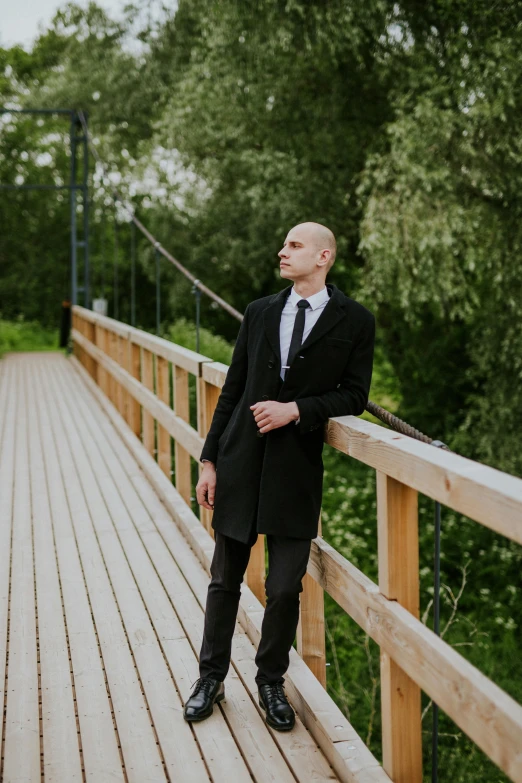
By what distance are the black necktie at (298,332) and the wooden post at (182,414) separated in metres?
2.41

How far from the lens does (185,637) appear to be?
3.36 metres

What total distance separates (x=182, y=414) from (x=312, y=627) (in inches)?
90.3


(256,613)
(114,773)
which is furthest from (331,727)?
(256,613)

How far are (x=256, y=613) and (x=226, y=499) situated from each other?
33.7 inches

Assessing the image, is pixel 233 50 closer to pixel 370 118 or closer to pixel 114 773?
pixel 370 118

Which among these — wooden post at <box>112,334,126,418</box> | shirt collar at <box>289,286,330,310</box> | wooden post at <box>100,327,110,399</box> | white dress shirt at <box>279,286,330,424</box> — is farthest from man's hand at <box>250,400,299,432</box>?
wooden post at <box>100,327,110,399</box>

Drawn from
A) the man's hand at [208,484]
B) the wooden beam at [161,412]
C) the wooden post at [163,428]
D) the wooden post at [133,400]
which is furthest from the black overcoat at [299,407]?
the wooden post at [133,400]

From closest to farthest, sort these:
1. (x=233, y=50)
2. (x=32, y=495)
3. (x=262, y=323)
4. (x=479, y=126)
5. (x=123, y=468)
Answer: (x=262, y=323) → (x=32, y=495) → (x=123, y=468) → (x=479, y=126) → (x=233, y=50)

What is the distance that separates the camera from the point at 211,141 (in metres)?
12.9

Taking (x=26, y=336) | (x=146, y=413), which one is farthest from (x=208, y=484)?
(x=26, y=336)

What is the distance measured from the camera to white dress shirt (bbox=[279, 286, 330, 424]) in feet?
8.34

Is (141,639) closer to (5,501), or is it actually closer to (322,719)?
(322,719)

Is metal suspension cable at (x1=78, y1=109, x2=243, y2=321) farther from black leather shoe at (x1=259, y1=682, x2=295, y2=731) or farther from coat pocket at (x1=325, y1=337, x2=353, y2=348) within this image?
black leather shoe at (x1=259, y1=682, x2=295, y2=731)

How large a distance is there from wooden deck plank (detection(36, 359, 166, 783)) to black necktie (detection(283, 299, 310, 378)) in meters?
1.05
